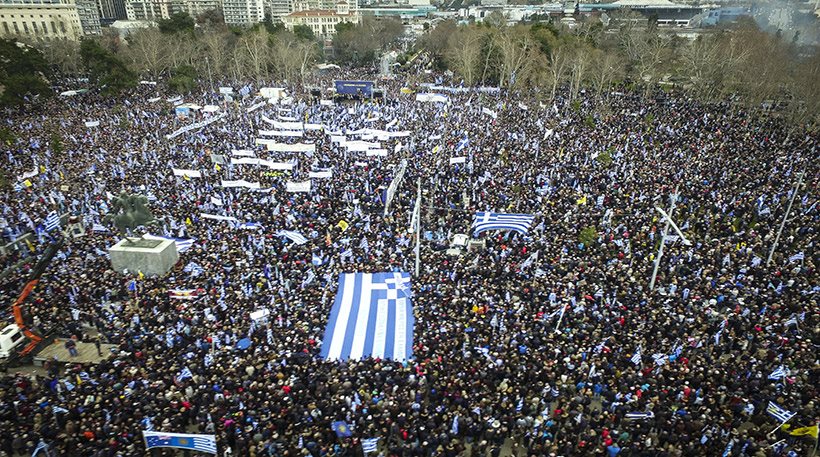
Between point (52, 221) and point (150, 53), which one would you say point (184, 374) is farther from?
point (150, 53)

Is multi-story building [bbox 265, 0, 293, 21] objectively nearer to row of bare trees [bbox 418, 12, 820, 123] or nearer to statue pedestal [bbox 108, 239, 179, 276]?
row of bare trees [bbox 418, 12, 820, 123]

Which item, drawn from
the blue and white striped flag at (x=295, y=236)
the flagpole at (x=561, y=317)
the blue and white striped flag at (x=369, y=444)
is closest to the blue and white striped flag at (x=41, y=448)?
the blue and white striped flag at (x=369, y=444)

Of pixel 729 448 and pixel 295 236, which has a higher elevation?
pixel 295 236

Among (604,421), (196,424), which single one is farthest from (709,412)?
(196,424)

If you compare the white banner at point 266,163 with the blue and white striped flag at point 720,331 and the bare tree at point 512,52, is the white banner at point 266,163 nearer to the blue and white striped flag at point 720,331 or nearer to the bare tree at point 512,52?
the blue and white striped flag at point 720,331

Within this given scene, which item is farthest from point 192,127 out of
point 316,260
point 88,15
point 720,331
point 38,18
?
point 88,15

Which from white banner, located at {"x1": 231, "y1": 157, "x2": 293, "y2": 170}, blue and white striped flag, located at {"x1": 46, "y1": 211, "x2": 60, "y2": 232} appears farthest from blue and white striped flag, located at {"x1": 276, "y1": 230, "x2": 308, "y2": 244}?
blue and white striped flag, located at {"x1": 46, "y1": 211, "x2": 60, "y2": 232}
